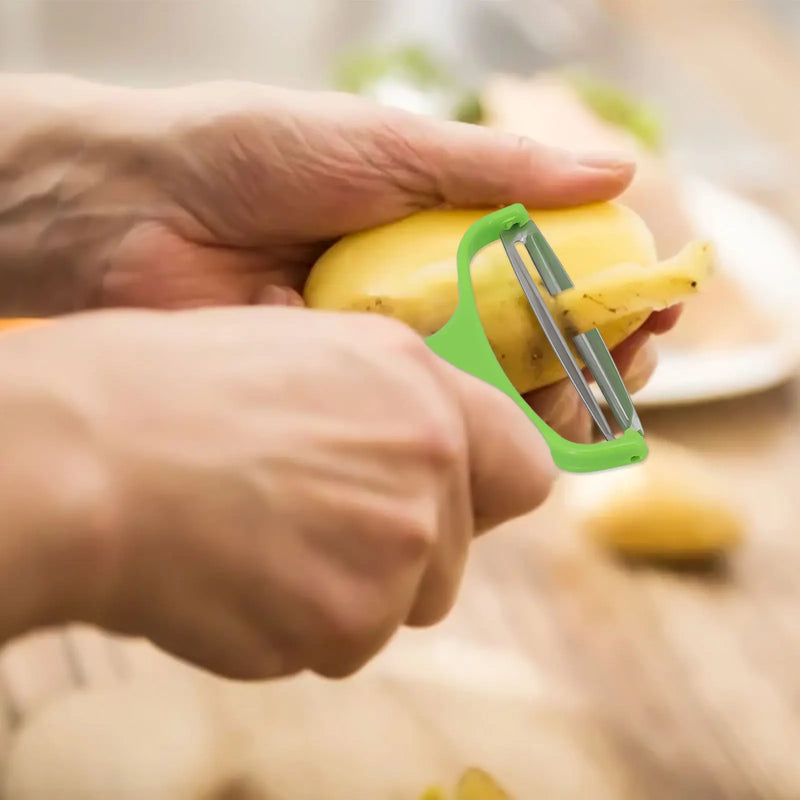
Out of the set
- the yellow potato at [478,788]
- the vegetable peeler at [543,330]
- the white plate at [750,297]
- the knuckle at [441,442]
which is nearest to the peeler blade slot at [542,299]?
the vegetable peeler at [543,330]

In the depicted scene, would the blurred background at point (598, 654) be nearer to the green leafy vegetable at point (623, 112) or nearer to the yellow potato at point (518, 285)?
the green leafy vegetable at point (623, 112)

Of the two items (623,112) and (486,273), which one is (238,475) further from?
(623,112)

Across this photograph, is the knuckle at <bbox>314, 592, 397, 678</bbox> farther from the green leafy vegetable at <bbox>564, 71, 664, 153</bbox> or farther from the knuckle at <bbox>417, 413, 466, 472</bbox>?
the green leafy vegetable at <bbox>564, 71, 664, 153</bbox>

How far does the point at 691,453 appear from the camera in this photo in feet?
2.69

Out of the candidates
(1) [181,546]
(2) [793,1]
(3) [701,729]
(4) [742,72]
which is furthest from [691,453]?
(2) [793,1]

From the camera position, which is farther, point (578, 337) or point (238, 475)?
point (578, 337)

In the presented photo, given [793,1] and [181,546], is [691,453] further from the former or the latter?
[793,1]

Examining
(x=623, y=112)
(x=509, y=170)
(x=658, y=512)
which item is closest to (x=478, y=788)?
(x=658, y=512)

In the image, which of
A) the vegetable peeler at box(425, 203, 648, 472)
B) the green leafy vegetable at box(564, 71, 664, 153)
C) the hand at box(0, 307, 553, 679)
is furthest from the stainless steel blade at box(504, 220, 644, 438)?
the green leafy vegetable at box(564, 71, 664, 153)

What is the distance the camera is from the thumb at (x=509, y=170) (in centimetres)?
48

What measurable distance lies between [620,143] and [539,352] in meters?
0.62

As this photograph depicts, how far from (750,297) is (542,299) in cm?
61

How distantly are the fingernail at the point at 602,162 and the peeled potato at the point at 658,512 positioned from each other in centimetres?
31

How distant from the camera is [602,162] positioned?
1.60 feet
